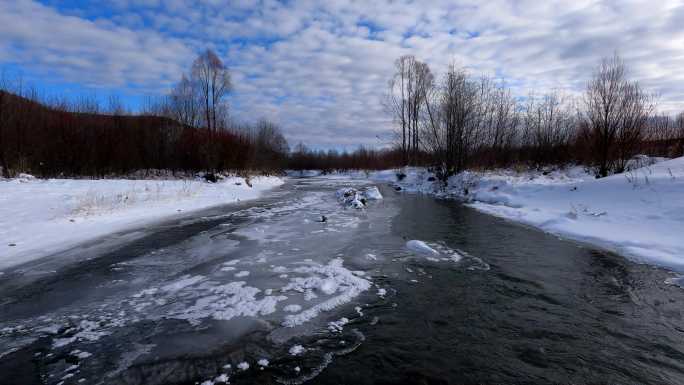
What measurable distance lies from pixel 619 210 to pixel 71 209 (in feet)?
45.3

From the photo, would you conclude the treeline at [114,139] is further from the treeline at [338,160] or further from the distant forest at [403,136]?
the treeline at [338,160]

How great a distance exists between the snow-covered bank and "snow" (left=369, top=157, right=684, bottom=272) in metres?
10.6

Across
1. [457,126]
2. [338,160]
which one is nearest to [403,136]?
[457,126]

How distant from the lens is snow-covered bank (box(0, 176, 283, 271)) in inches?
260

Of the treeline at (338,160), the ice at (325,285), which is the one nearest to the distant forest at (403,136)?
the ice at (325,285)

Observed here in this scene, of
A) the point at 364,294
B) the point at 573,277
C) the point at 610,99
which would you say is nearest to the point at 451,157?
the point at 610,99

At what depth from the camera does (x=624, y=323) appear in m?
3.46

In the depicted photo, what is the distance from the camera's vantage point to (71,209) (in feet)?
28.8

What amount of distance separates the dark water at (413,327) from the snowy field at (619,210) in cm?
75

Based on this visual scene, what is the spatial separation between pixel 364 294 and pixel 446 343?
1398 millimetres

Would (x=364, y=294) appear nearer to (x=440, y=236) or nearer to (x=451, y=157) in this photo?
(x=440, y=236)

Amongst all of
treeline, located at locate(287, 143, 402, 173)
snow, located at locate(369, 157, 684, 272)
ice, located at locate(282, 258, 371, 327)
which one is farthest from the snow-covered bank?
treeline, located at locate(287, 143, 402, 173)

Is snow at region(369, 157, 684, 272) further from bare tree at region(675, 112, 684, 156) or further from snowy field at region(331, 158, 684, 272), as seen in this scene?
bare tree at region(675, 112, 684, 156)

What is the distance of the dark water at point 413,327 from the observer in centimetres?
270
